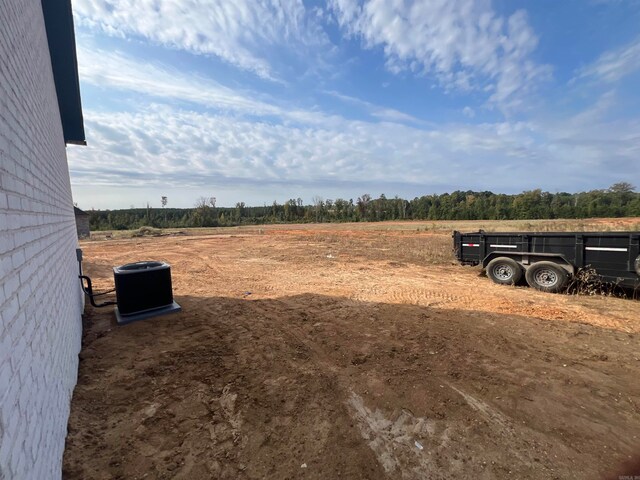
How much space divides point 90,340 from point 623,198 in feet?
259

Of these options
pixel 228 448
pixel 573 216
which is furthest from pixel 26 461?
pixel 573 216

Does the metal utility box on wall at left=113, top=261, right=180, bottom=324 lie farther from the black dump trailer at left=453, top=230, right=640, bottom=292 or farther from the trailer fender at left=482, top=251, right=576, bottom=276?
the trailer fender at left=482, top=251, right=576, bottom=276

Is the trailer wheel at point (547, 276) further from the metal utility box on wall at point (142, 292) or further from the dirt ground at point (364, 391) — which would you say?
the metal utility box on wall at point (142, 292)

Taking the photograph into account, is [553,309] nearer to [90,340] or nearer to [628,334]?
[628,334]

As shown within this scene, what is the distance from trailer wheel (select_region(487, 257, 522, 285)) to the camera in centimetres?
807

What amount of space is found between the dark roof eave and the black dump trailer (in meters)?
10.5

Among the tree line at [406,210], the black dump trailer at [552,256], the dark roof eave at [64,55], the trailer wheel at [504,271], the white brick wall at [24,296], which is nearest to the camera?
the white brick wall at [24,296]

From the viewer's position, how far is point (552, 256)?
7441mm

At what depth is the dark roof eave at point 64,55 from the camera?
509cm

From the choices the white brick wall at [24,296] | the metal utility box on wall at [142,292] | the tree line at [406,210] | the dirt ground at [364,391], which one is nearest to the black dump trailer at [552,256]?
the dirt ground at [364,391]

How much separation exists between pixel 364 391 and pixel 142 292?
510 centimetres

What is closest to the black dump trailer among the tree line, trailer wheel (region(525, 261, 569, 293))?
trailer wheel (region(525, 261, 569, 293))

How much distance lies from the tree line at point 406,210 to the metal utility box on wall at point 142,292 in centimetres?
5891

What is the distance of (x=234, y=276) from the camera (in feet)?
34.9
